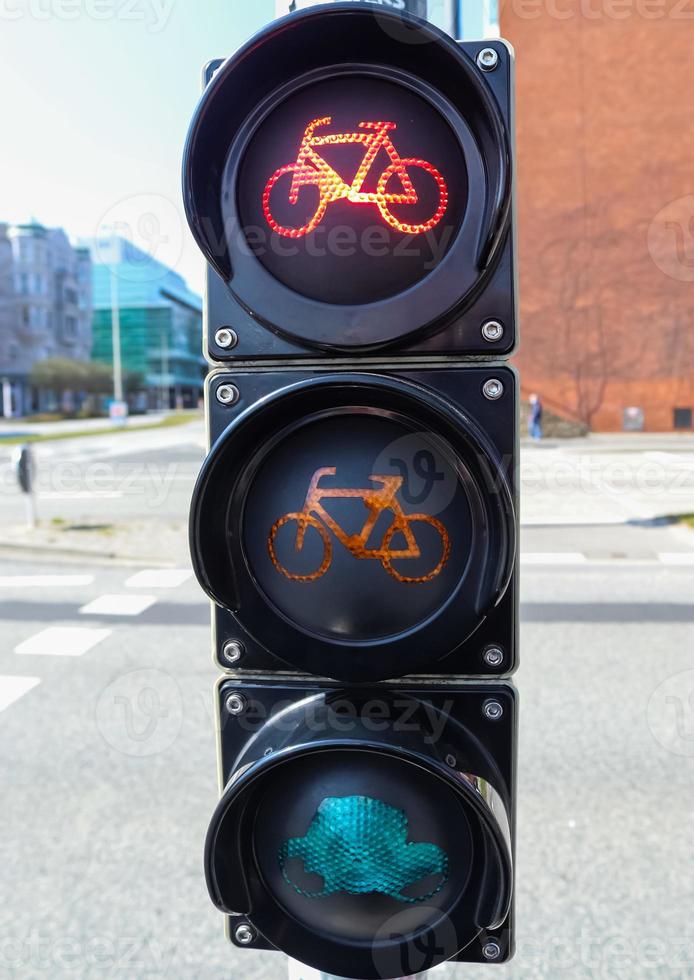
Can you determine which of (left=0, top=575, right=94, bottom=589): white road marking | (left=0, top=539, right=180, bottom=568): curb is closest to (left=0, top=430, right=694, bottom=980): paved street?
(left=0, top=575, right=94, bottom=589): white road marking

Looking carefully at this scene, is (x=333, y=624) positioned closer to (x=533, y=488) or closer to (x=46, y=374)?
(x=533, y=488)

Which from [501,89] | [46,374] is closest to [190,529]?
[501,89]

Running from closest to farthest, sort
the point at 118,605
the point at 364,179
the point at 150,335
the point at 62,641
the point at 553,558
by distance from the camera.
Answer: the point at 364,179 → the point at 62,641 → the point at 118,605 → the point at 553,558 → the point at 150,335

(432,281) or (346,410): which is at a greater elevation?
(432,281)

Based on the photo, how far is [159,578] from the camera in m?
7.85

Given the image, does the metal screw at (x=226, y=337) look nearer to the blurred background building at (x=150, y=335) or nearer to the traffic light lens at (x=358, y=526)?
the traffic light lens at (x=358, y=526)

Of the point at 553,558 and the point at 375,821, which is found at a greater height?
the point at 375,821

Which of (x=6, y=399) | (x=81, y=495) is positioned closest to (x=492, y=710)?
(x=81, y=495)

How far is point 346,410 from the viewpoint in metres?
0.94

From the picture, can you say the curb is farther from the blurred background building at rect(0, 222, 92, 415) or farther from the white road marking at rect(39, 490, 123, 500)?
the blurred background building at rect(0, 222, 92, 415)

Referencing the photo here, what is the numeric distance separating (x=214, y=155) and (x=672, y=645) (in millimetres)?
5333

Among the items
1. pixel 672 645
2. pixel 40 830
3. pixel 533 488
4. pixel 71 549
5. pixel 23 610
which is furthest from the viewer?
pixel 533 488

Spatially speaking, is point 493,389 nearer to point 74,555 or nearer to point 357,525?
point 357,525

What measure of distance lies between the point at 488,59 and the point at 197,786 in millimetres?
3389
